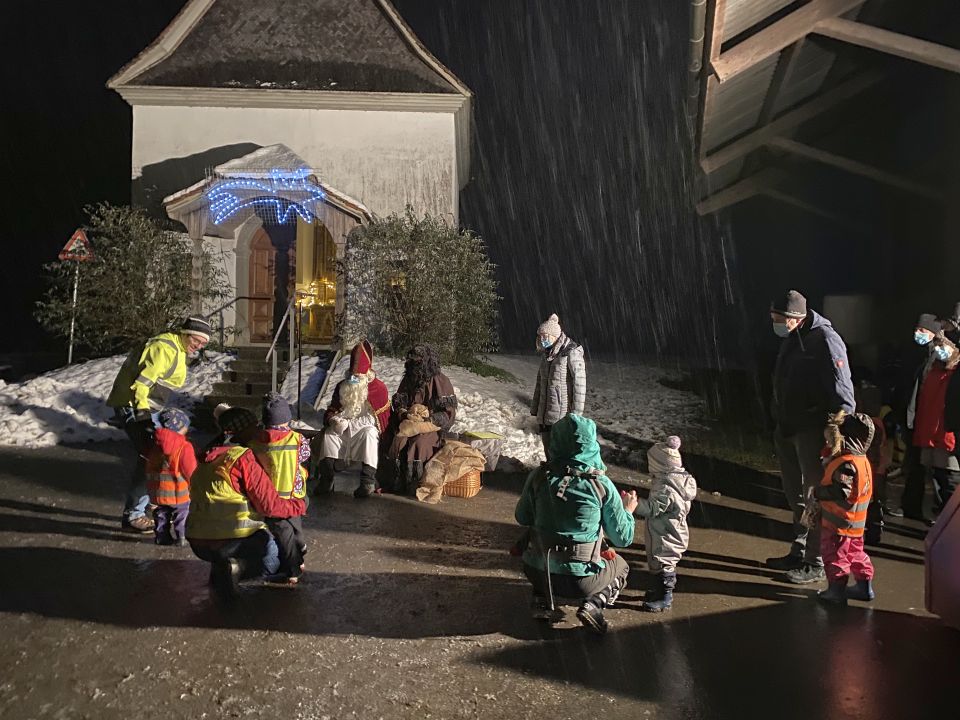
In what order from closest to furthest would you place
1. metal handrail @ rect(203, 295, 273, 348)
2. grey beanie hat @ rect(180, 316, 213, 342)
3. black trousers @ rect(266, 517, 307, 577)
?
black trousers @ rect(266, 517, 307, 577)
grey beanie hat @ rect(180, 316, 213, 342)
metal handrail @ rect(203, 295, 273, 348)

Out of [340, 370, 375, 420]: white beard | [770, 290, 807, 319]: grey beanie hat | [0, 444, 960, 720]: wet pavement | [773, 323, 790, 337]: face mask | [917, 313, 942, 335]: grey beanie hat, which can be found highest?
[917, 313, 942, 335]: grey beanie hat

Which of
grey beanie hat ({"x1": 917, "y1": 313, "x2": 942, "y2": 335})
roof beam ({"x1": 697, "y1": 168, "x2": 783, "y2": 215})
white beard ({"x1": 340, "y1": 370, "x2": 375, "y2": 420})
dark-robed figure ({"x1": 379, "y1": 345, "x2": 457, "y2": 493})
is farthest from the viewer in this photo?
roof beam ({"x1": 697, "y1": 168, "x2": 783, "y2": 215})

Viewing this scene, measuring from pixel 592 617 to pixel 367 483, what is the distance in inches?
158

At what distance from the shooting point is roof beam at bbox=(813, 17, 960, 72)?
8039 mm

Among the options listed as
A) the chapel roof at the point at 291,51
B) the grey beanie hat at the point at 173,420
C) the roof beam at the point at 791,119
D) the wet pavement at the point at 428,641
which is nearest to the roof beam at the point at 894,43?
the roof beam at the point at 791,119

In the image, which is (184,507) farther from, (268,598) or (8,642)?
(8,642)

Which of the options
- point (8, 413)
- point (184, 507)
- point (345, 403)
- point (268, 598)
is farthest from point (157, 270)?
point (268, 598)

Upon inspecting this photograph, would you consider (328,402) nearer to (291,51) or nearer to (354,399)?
(354,399)

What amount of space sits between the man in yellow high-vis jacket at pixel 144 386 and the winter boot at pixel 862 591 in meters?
5.17

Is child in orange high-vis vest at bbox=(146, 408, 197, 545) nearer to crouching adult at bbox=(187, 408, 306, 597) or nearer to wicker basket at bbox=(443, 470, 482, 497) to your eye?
crouching adult at bbox=(187, 408, 306, 597)

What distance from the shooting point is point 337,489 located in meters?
8.32

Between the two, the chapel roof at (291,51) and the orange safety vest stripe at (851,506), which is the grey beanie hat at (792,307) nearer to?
the orange safety vest stripe at (851,506)

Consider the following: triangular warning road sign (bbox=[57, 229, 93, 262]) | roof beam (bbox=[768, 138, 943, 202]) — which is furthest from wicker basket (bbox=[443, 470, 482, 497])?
triangular warning road sign (bbox=[57, 229, 93, 262])

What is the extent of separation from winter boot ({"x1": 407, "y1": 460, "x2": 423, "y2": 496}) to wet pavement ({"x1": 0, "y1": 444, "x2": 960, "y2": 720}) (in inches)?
60.7
